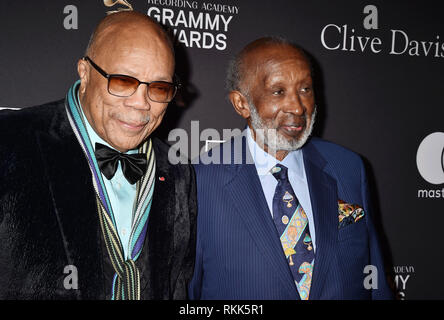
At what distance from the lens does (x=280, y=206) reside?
5.96 feet

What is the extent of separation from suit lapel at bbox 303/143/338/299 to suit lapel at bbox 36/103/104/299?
115 centimetres

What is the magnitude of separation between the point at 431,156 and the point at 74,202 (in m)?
3.09

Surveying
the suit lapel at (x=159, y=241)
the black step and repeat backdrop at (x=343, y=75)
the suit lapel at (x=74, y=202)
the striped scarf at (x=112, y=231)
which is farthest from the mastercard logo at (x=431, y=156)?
the suit lapel at (x=74, y=202)

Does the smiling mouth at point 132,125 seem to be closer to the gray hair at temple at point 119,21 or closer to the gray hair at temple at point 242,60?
the gray hair at temple at point 119,21

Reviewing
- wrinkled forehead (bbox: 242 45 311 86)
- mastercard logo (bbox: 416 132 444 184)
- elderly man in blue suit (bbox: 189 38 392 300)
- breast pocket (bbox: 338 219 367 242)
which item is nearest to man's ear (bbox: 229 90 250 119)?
elderly man in blue suit (bbox: 189 38 392 300)

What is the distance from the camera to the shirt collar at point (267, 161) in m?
1.96

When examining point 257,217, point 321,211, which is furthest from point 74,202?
point 321,211

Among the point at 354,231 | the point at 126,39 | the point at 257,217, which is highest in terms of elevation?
the point at 126,39

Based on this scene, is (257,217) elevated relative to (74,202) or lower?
lower

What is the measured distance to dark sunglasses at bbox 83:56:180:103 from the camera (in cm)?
140

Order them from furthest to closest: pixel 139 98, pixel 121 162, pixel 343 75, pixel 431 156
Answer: pixel 431 156
pixel 343 75
pixel 121 162
pixel 139 98

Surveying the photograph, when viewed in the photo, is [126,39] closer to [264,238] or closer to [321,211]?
[264,238]

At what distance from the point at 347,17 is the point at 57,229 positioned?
108 inches

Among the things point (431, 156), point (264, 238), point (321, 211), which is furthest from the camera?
point (431, 156)
